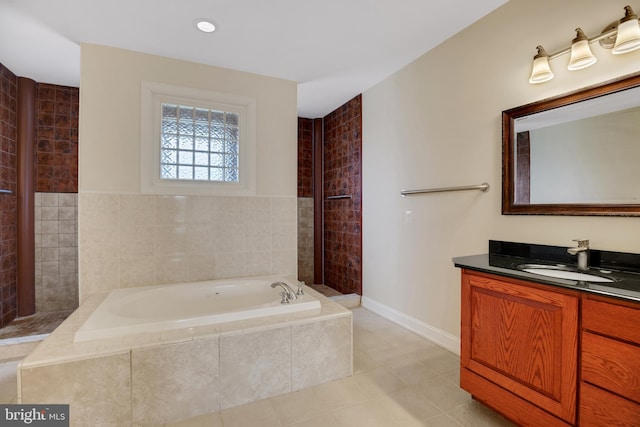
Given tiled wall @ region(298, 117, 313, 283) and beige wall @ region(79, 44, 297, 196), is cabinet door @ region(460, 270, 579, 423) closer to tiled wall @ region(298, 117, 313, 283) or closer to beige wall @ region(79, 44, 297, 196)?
beige wall @ region(79, 44, 297, 196)

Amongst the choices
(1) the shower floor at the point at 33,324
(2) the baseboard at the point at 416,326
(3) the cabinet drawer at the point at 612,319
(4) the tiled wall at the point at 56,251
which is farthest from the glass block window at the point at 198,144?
(3) the cabinet drawer at the point at 612,319

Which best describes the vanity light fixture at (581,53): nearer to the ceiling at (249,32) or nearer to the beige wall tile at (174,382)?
the ceiling at (249,32)

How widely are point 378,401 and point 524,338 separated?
0.86 m

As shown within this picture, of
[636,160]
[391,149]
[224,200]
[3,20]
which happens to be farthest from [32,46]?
[636,160]

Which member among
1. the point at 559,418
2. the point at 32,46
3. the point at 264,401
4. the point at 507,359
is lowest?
the point at 264,401

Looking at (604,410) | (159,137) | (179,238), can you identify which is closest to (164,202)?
(179,238)

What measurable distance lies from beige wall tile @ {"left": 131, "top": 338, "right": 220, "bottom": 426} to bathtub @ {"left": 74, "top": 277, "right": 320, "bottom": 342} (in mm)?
170

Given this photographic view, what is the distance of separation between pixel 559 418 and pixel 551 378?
15 cm

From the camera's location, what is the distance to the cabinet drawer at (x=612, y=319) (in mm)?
1031

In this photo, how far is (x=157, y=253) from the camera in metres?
2.56

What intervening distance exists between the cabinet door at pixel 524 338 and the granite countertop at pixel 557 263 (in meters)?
0.04

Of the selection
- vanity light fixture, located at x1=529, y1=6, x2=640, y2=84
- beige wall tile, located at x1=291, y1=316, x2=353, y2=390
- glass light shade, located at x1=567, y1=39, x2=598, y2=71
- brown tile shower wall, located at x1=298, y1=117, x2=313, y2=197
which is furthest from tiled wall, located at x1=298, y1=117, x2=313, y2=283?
glass light shade, located at x1=567, y1=39, x2=598, y2=71

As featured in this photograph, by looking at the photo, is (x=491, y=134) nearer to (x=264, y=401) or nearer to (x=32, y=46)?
(x=264, y=401)

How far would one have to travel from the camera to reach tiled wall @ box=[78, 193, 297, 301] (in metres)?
2.39
